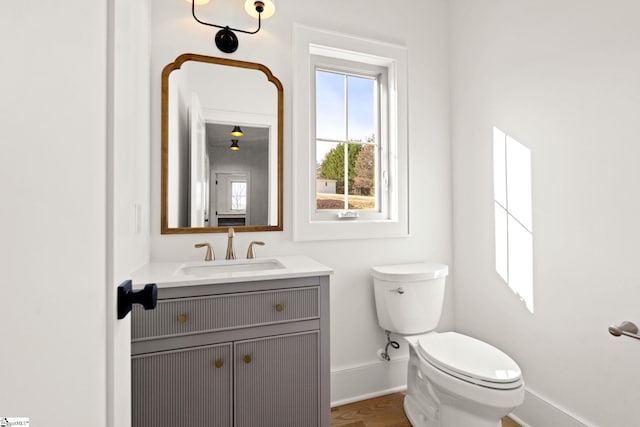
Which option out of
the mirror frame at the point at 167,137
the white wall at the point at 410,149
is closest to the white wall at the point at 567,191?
the white wall at the point at 410,149

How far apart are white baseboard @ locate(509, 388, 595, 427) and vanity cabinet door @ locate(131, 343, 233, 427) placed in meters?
1.52

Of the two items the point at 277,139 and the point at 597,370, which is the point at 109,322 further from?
the point at 597,370

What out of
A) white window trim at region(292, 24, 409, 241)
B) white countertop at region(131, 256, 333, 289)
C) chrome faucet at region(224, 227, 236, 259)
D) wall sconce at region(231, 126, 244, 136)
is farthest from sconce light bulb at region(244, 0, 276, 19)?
white countertop at region(131, 256, 333, 289)

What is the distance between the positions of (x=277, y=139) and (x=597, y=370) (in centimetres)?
187

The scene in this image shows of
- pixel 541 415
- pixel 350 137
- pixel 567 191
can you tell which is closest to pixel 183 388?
pixel 350 137

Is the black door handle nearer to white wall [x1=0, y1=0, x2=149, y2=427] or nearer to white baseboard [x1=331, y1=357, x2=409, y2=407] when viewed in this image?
white wall [x1=0, y1=0, x2=149, y2=427]

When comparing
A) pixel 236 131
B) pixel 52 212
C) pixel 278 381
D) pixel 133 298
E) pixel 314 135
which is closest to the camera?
pixel 52 212

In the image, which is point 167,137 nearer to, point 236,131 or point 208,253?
point 236,131

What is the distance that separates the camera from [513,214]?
1.76 metres

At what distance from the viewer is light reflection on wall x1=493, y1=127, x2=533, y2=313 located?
1.68 meters

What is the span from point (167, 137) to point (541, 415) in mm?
2349

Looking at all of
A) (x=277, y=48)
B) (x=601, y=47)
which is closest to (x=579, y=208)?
(x=601, y=47)

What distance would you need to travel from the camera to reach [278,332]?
130cm

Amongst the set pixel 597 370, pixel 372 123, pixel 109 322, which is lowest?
pixel 597 370
